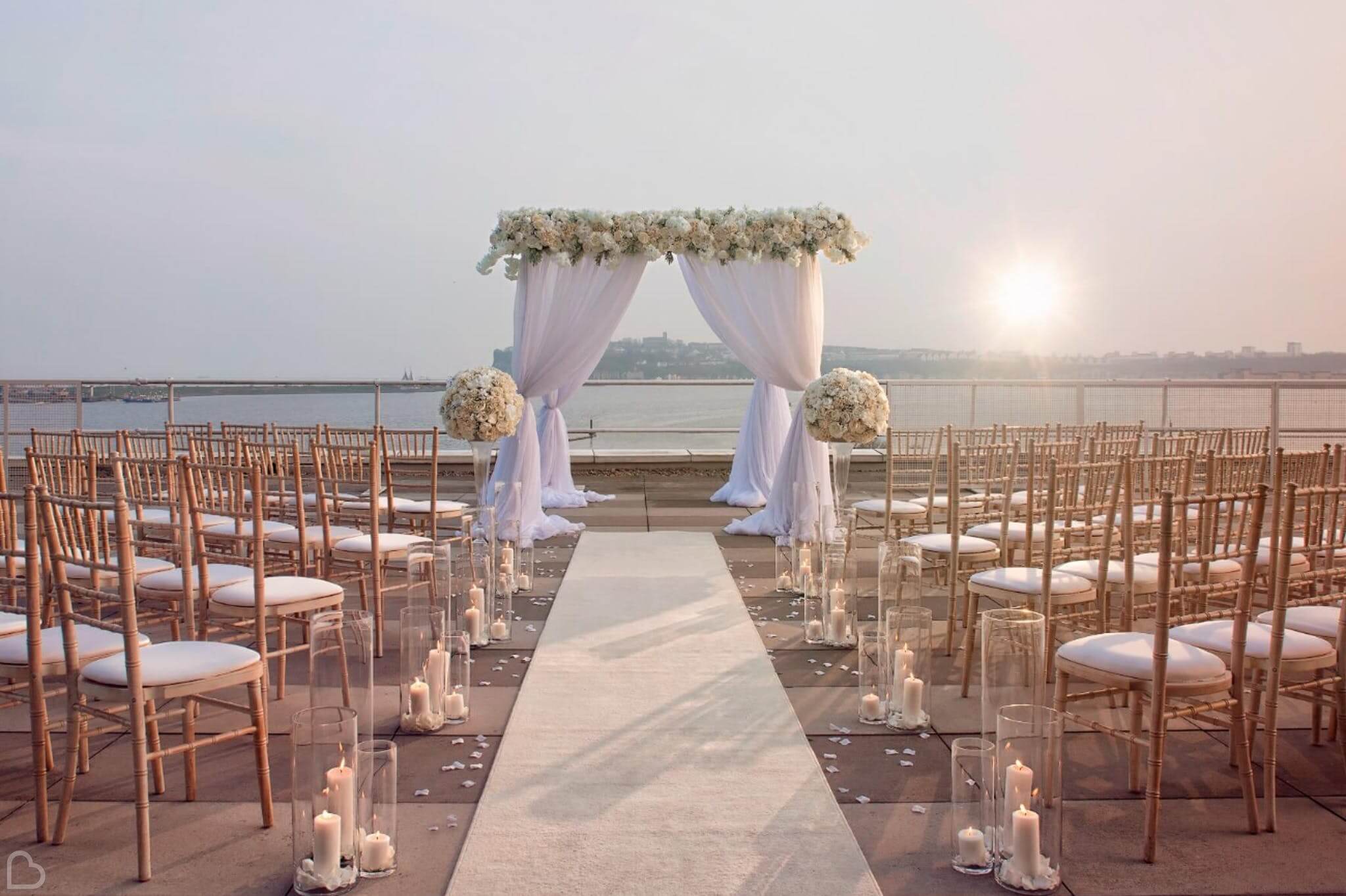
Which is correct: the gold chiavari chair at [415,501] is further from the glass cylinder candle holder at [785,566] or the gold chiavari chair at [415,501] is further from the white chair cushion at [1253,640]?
the white chair cushion at [1253,640]

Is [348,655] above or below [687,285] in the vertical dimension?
below

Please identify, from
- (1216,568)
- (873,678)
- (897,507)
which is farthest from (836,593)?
(897,507)

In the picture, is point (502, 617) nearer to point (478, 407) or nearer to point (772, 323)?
point (478, 407)

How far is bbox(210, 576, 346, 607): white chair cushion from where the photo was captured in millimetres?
3203

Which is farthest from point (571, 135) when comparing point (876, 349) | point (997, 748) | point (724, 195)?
point (997, 748)

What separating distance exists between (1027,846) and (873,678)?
1288mm

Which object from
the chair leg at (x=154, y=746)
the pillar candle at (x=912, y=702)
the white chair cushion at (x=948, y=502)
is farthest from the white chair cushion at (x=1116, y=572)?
the chair leg at (x=154, y=746)

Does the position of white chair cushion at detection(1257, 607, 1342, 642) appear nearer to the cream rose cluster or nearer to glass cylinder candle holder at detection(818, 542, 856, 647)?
glass cylinder candle holder at detection(818, 542, 856, 647)

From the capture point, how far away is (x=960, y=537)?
4.41 meters

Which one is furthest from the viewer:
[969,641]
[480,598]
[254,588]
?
[480,598]

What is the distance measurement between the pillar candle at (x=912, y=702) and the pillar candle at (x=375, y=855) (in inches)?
68.3

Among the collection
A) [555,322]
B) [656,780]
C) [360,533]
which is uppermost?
[555,322]

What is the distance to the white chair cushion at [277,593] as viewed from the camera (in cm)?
320

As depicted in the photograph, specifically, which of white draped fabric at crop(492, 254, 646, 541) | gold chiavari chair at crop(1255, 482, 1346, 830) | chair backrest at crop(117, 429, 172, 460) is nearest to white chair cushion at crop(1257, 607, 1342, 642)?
gold chiavari chair at crop(1255, 482, 1346, 830)
